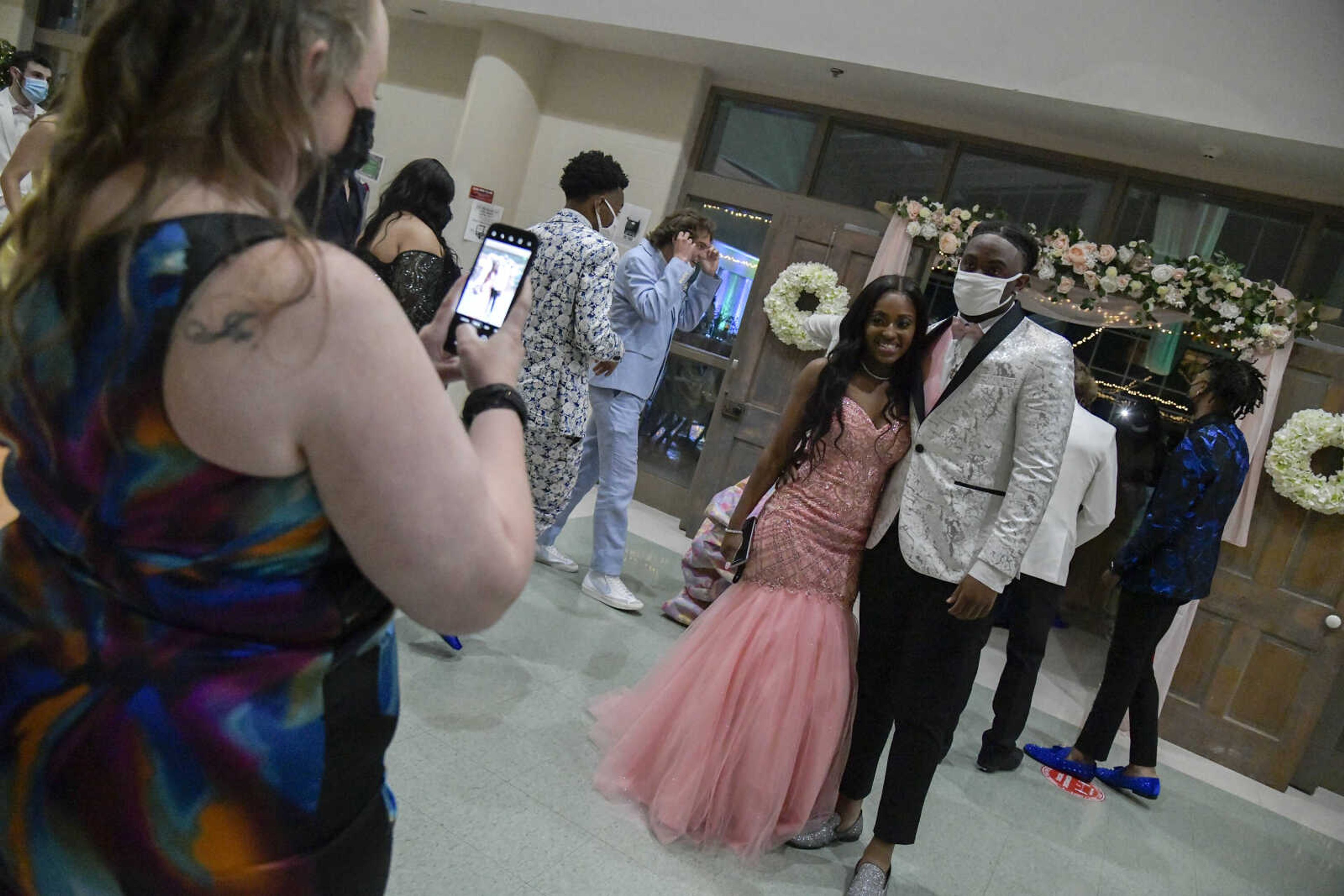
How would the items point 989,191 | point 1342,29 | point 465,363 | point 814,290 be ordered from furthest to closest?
1. point 989,191
2. point 814,290
3. point 1342,29
4. point 465,363

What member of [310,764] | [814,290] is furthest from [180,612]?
[814,290]

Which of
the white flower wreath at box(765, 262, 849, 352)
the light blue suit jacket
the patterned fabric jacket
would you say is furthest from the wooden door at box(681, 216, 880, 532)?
the patterned fabric jacket

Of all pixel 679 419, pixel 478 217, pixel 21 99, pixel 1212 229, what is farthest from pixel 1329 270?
pixel 21 99

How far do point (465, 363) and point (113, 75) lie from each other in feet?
1.21

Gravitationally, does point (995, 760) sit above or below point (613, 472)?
below

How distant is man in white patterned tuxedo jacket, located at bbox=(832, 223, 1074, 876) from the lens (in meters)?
2.15

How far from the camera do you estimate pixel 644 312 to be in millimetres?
3852

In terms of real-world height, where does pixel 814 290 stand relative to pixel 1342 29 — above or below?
below

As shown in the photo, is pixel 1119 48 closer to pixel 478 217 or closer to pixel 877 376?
pixel 877 376

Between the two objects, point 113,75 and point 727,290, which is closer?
point 113,75

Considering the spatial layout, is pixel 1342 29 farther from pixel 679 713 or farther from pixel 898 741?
pixel 679 713

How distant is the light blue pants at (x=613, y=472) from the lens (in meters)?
3.91

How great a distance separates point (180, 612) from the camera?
2.34ft

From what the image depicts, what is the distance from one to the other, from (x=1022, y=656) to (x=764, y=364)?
8.32 ft
